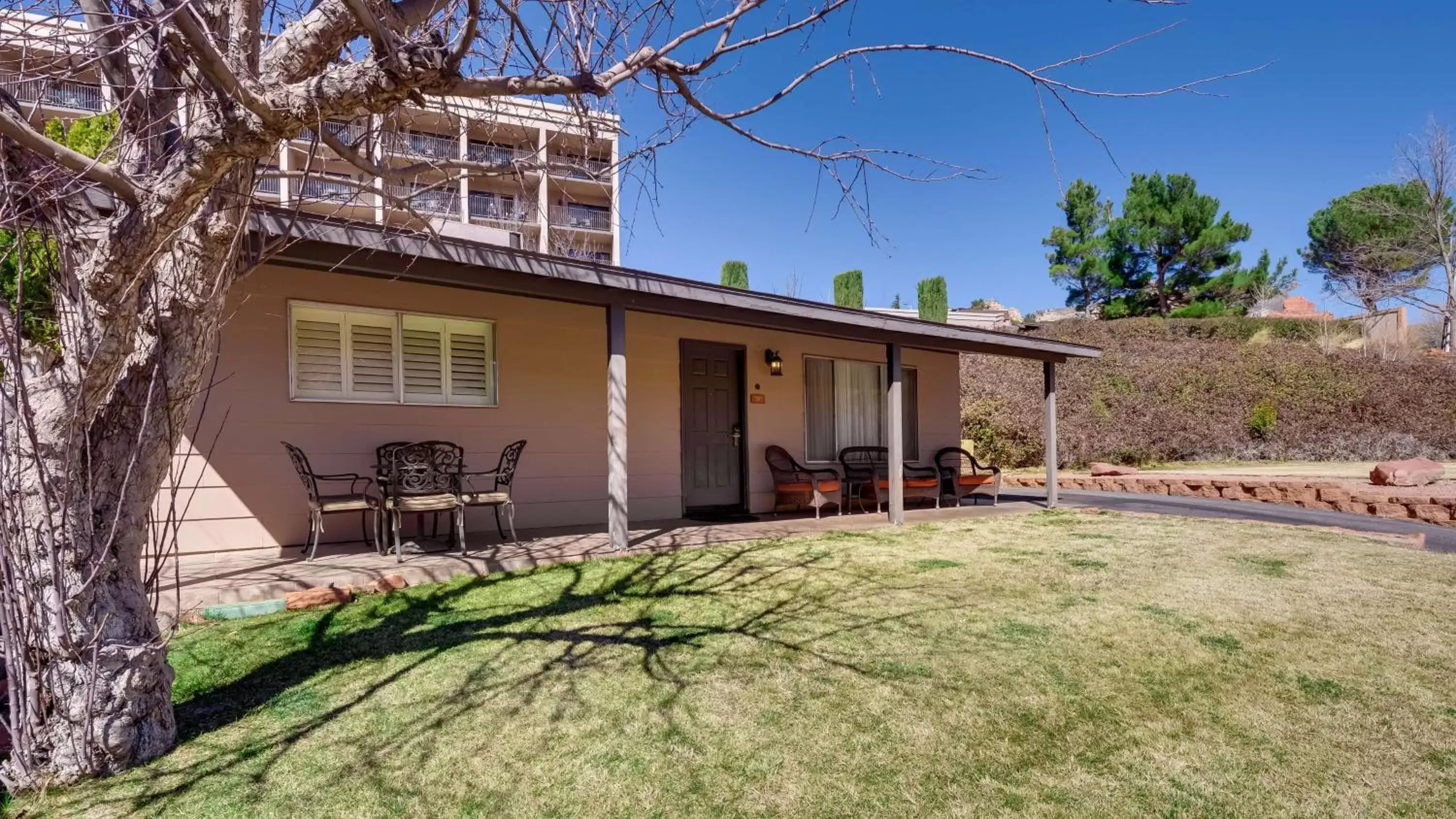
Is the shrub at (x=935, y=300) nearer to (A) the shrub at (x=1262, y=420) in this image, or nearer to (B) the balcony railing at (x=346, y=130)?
(A) the shrub at (x=1262, y=420)

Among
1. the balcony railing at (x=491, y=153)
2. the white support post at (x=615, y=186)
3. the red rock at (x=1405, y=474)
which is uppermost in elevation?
the balcony railing at (x=491, y=153)

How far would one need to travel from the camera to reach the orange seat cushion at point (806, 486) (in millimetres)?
7895

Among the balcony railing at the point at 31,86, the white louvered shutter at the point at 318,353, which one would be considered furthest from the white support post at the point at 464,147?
the white louvered shutter at the point at 318,353

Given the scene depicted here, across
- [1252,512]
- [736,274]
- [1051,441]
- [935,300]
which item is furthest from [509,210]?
[935,300]

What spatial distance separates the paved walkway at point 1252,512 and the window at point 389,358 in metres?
7.48

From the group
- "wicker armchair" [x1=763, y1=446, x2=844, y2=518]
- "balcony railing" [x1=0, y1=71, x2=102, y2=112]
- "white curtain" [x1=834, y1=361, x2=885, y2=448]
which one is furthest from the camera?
"white curtain" [x1=834, y1=361, x2=885, y2=448]

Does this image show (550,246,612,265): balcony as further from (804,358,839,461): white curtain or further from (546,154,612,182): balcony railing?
(804,358,839,461): white curtain

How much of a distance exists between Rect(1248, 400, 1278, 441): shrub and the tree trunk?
58.4ft

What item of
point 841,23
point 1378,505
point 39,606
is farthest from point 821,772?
point 1378,505

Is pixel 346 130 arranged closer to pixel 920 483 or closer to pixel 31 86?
pixel 31 86

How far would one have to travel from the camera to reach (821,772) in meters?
2.38

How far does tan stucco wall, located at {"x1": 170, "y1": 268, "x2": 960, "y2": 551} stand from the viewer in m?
5.36

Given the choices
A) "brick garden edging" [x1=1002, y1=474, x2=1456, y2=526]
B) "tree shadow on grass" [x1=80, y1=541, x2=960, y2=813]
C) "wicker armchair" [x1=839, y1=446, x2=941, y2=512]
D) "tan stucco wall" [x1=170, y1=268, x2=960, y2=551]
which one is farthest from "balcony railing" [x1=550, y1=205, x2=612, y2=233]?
"brick garden edging" [x1=1002, y1=474, x2=1456, y2=526]

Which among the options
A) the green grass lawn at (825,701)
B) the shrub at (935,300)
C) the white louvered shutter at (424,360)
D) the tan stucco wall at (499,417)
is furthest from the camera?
the shrub at (935,300)
